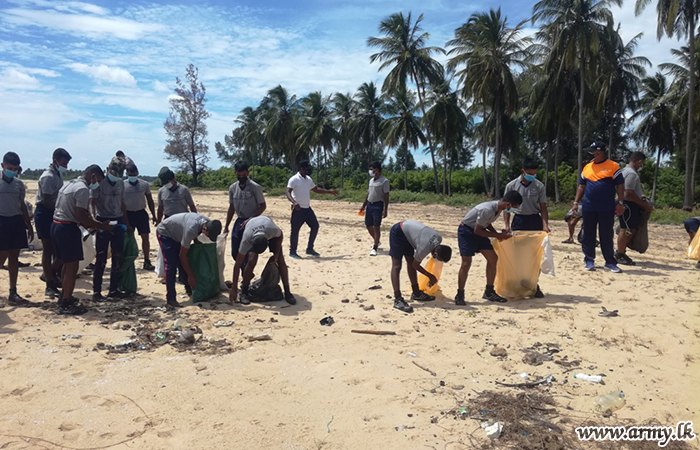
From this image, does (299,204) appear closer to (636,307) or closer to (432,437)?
(636,307)

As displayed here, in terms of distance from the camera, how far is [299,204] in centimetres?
894

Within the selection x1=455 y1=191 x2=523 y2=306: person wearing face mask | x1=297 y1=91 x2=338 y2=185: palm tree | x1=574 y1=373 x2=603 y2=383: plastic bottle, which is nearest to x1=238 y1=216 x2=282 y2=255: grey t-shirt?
x1=455 y1=191 x2=523 y2=306: person wearing face mask

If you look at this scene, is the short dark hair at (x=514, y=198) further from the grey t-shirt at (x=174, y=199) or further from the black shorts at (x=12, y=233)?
the black shorts at (x=12, y=233)

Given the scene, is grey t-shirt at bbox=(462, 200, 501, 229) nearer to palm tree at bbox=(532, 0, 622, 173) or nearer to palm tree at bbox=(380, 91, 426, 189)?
palm tree at bbox=(532, 0, 622, 173)

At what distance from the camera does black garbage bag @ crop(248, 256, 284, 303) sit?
6.18m

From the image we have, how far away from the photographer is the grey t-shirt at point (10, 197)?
5.79m

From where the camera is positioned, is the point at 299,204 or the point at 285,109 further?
the point at 285,109

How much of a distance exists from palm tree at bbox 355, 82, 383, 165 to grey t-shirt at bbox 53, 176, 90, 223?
34.1 m

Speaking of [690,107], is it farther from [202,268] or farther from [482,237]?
[202,268]

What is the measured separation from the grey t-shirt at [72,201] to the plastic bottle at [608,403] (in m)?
5.31

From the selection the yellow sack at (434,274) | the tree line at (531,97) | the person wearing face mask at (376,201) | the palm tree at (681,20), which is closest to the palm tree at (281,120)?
the tree line at (531,97)

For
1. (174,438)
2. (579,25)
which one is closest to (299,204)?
(174,438)

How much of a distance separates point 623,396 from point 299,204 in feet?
21.0

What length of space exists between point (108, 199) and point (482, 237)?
4.98 metres
